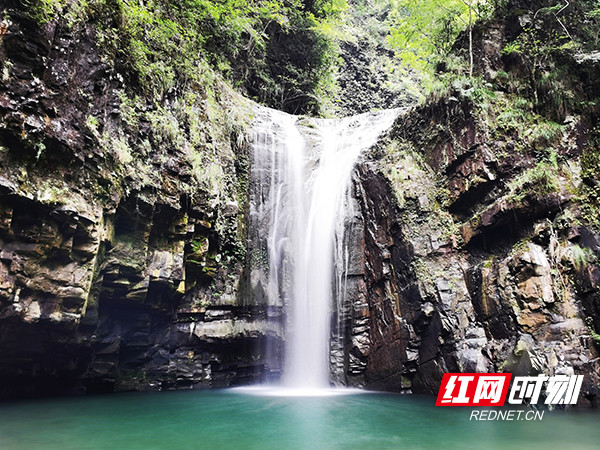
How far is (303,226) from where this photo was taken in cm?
1223

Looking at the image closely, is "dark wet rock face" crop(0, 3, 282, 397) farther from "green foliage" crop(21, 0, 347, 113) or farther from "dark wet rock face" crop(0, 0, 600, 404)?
"green foliage" crop(21, 0, 347, 113)

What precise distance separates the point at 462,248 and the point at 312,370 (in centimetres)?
518

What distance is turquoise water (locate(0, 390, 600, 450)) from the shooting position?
5137mm

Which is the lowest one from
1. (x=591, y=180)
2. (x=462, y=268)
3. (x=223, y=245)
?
(x=462, y=268)

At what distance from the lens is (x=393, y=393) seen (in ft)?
31.0

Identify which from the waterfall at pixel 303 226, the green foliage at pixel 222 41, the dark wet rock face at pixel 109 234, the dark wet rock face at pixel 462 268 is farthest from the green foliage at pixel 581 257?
the green foliage at pixel 222 41

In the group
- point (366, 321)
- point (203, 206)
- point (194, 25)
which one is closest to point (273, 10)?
point (194, 25)

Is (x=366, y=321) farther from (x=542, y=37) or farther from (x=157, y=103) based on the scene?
(x=542, y=37)

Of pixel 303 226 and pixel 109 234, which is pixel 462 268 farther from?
pixel 109 234

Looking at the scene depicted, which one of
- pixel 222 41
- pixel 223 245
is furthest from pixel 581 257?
pixel 222 41

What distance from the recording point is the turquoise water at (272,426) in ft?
16.9

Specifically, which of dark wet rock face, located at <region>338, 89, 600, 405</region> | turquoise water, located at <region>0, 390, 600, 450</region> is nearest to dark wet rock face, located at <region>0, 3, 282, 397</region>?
turquoise water, located at <region>0, 390, 600, 450</region>

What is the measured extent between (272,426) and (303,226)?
6.85 meters

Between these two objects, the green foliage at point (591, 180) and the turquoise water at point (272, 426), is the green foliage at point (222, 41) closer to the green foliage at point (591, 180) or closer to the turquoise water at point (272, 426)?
the turquoise water at point (272, 426)
